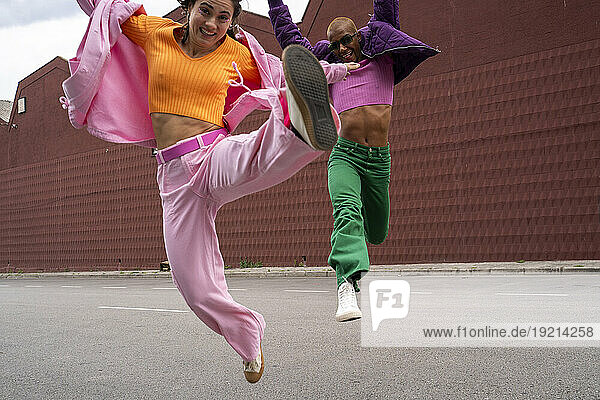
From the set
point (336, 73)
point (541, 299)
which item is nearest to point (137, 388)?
point (336, 73)

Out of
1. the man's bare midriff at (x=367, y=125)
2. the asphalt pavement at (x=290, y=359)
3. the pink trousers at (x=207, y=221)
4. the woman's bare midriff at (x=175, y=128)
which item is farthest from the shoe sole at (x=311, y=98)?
the asphalt pavement at (x=290, y=359)

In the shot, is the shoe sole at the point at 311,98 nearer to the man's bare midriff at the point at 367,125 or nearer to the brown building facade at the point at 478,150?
the man's bare midriff at the point at 367,125

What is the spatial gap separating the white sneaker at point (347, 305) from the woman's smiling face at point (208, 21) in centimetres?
148

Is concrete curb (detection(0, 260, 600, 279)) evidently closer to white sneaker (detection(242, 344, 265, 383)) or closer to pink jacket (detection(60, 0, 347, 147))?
white sneaker (detection(242, 344, 265, 383))

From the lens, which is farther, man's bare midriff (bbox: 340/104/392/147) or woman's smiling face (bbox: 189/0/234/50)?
man's bare midriff (bbox: 340/104/392/147)

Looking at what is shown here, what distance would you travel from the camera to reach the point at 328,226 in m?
19.6

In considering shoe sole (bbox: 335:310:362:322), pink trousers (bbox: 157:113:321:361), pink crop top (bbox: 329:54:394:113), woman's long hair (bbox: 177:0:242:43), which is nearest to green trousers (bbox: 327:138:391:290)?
pink crop top (bbox: 329:54:394:113)

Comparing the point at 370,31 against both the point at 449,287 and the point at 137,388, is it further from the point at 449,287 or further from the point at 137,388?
the point at 449,287

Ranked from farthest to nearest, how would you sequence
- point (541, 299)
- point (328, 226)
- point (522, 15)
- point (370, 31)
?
point (328, 226) → point (522, 15) → point (541, 299) → point (370, 31)

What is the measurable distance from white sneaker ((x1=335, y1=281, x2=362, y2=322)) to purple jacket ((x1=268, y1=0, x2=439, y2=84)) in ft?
4.44

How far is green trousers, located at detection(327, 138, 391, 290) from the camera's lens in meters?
4.02

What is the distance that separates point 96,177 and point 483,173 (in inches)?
601

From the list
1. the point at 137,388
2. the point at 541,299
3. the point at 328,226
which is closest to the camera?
the point at 137,388

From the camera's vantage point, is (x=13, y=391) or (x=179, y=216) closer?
(x=179, y=216)
